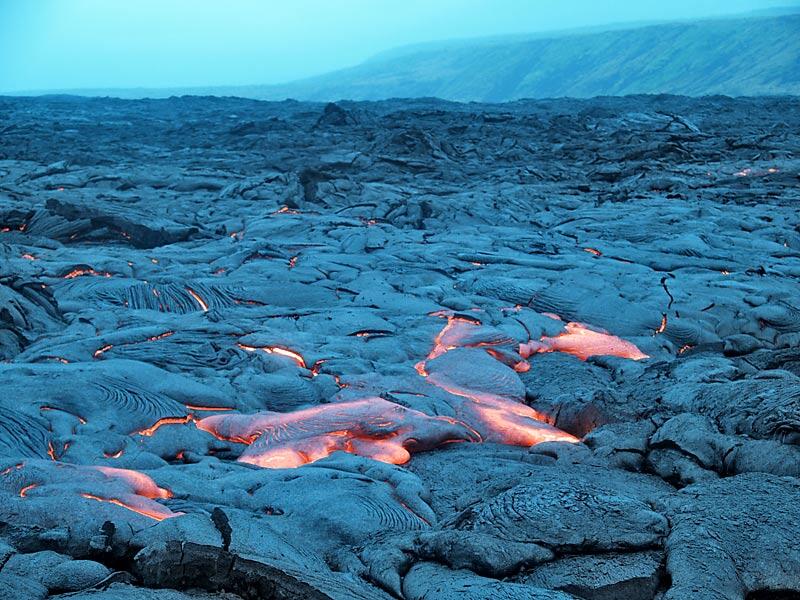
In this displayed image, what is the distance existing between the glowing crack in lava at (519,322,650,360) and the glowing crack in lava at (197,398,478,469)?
5.97 ft

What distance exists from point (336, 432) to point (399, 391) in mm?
781

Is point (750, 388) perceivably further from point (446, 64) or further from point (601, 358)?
point (446, 64)

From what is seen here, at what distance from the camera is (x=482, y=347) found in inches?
234

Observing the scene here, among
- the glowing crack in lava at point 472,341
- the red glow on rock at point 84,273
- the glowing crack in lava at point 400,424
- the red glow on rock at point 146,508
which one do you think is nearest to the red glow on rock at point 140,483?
the red glow on rock at point 146,508

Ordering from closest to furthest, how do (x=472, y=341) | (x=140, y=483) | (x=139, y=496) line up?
(x=139, y=496) → (x=140, y=483) → (x=472, y=341)

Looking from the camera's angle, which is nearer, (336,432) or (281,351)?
(336,432)

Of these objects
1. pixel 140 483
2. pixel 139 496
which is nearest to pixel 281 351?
pixel 140 483

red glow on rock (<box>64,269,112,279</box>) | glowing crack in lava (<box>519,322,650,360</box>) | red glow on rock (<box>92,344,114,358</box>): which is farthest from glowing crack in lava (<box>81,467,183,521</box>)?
red glow on rock (<box>64,269,112,279</box>)

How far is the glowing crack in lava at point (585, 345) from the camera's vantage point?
238 inches

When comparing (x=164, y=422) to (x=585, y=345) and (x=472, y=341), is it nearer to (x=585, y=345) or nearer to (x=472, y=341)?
(x=472, y=341)

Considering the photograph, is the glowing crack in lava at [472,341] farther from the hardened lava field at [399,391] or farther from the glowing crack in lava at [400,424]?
the glowing crack in lava at [400,424]

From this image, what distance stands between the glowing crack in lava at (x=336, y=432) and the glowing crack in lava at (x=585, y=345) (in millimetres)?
1821

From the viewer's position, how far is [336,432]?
4340mm

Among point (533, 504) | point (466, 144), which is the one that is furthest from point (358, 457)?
point (466, 144)
